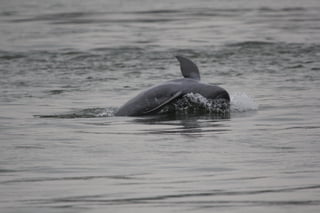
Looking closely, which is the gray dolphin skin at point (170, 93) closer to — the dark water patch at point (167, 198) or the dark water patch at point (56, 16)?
the dark water patch at point (167, 198)

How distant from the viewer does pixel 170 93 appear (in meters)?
16.0

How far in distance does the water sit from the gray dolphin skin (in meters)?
0.32

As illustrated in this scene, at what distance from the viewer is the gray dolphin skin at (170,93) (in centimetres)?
1592

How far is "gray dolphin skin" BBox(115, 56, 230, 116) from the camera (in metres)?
15.9

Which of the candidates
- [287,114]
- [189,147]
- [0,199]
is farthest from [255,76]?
[0,199]

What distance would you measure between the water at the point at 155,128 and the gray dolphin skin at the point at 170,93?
32 centimetres

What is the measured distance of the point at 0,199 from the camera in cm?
974

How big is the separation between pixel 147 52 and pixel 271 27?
927 centimetres

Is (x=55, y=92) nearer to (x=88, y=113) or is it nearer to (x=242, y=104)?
(x=88, y=113)

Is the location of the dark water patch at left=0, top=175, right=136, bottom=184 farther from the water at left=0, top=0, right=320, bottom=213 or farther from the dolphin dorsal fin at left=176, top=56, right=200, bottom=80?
the dolphin dorsal fin at left=176, top=56, right=200, bottom=80

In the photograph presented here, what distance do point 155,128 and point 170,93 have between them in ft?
4.83

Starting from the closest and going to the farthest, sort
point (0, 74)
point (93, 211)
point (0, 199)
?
point (93, 211) < point (0, 199) < point (0, 74)

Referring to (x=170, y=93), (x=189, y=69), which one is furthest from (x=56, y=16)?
(x=170, y=93)

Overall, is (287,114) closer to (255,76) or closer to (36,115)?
(36,115)
